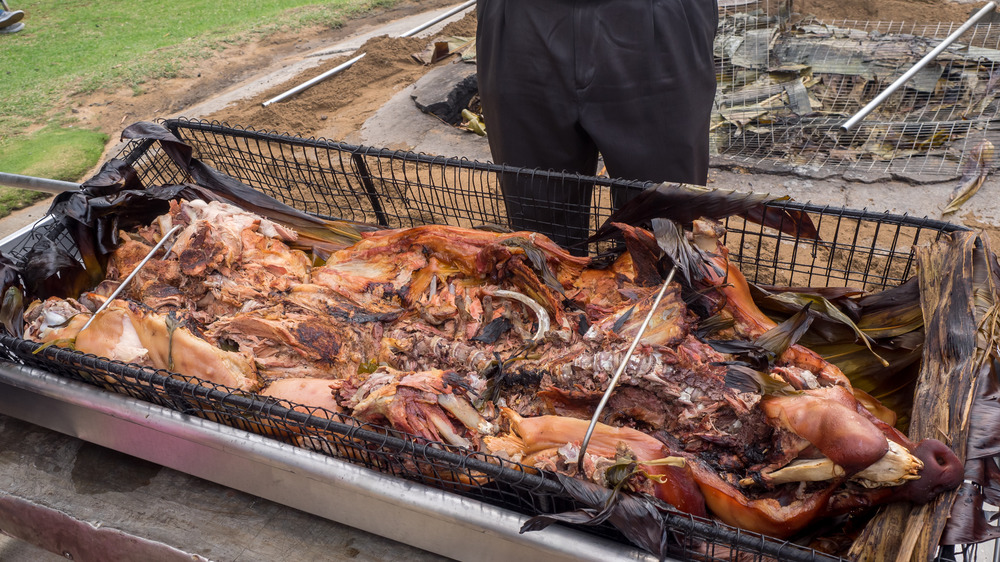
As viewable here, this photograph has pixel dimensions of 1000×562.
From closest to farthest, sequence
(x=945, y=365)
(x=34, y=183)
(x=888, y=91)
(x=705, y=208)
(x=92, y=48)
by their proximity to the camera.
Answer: (x=945, y=365) → (x=705, y=208) → (x=34, y=183) → (x=888, y=91) → (x=92, y=48)

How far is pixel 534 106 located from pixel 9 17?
1248cm

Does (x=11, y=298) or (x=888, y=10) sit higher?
(x=11, y=298)

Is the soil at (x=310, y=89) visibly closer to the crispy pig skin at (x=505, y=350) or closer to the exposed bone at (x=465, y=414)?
the crispy pig skin at (x=505, y=350)

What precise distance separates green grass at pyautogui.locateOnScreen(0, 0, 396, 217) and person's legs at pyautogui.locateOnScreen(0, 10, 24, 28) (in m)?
0.20

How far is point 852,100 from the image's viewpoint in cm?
520

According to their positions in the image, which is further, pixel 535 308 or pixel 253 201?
pixel 253 201

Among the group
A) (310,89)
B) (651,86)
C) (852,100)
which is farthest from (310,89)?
(852,100)

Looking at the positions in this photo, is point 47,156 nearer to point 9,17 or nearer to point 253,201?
point 253,201

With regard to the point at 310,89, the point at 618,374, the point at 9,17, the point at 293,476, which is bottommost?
the point at 310,89

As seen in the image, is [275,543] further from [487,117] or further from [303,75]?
[303,75]

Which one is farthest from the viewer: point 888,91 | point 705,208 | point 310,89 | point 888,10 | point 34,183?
point 888,10

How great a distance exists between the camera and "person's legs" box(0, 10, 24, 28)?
10555 millimetres

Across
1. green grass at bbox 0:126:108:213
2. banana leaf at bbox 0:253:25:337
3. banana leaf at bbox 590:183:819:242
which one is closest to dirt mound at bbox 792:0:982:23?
banana leaf at bbox 590:183:819:242

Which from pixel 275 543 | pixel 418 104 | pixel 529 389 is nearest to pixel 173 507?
pixel 275 543
